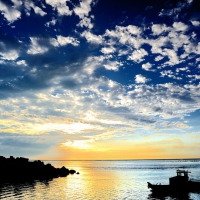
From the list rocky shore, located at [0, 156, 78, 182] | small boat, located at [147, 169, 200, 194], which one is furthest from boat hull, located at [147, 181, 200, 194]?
rocky shore, located at [0, 156, 78, 182]

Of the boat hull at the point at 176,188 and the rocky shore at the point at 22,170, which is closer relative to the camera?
the boat hull at the point at 176,188

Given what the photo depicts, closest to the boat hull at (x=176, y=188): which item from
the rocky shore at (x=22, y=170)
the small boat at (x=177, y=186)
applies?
the small boat at (x=177, y=186)

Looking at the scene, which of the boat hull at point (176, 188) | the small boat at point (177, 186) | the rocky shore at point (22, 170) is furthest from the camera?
the rocky shore at point (22, 170)

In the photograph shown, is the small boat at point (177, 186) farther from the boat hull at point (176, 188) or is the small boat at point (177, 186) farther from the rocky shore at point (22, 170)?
the rocky shore at point (22, 170)

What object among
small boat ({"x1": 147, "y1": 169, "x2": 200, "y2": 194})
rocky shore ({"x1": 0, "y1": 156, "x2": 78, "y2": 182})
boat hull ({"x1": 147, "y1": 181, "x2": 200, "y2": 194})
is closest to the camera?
boat hull ({"x1": 147, "y1": 181, "x2": 200, "y2": 194})

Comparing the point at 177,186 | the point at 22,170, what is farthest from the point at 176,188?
the point at 22,170

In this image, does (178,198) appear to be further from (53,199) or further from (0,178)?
(0,178)

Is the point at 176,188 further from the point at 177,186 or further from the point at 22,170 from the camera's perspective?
the point at 22,170

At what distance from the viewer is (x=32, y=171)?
9162 cm

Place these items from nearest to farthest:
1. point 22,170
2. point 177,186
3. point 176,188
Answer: point 176,188, point 177,186, point 22,170

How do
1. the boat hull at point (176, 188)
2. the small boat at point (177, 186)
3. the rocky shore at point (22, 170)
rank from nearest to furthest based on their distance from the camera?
the boat hull at point (176, 188) → the small boat at point (177, 186) → the rocky shore at point (22, 170)

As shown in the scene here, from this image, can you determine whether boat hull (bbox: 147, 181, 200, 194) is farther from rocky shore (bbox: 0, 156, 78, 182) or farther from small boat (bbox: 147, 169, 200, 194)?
rocky shore (bbox: 0, 156, 78, 182)

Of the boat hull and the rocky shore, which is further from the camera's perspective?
the rocky shore

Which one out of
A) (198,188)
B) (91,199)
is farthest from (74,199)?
(198,188)
